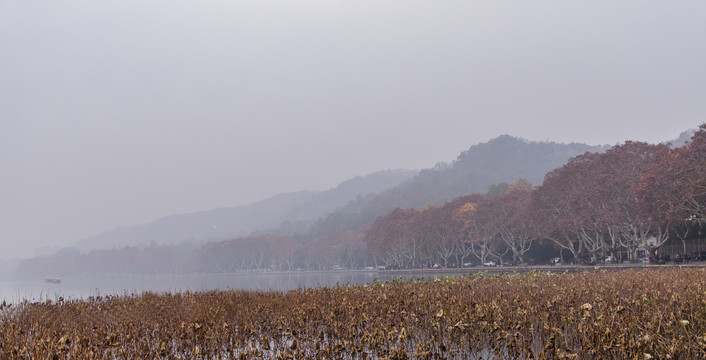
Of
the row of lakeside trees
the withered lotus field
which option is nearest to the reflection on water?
the withered lotus field

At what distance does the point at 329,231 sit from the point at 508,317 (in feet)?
498

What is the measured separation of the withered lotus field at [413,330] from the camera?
22.0ft

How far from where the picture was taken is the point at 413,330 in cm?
910

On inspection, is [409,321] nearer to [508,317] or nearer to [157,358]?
[508,317]

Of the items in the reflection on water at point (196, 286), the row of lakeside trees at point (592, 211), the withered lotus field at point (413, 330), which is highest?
the row of lakeside trees at point (592, 211)

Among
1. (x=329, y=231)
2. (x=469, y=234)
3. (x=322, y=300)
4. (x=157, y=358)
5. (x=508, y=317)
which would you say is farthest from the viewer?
(x=329, y=231)

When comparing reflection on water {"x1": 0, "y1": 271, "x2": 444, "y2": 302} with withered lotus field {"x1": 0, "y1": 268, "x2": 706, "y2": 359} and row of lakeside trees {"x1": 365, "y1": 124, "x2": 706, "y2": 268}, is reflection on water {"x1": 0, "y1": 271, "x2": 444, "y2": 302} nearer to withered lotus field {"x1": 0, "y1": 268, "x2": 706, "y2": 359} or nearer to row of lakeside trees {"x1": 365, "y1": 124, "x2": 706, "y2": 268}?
withered lotus field {"x1": 0, "y1": 268, "x2": 706, "y2": 359}

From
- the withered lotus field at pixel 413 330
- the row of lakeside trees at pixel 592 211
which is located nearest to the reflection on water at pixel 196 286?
the withered lotus field at pixel 413 330

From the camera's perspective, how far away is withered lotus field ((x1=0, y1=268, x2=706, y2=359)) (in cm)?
672

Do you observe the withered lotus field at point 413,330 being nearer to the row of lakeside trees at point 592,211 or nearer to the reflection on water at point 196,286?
the reflection on water at point 196,286

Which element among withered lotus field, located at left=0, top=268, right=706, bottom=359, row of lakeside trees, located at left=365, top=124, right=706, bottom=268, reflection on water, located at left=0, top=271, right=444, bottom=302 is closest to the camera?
withered lotus field, located at left=0, top=268, right=706, bottom=359

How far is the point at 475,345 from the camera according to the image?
792cm

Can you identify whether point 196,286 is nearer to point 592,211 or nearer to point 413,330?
point 592,211

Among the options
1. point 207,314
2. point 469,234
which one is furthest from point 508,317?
point 469,234
